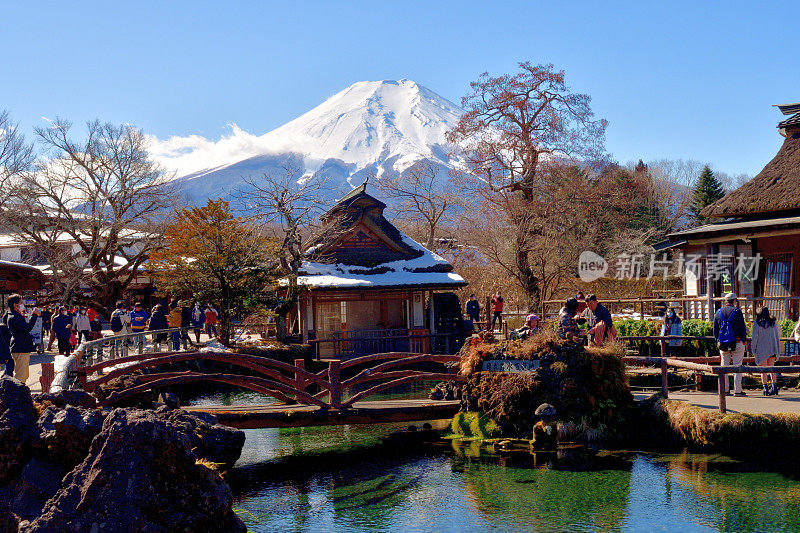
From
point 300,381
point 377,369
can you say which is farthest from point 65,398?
point 377,369

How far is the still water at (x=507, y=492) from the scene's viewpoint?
374 inches

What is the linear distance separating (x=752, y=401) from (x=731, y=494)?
296 cm

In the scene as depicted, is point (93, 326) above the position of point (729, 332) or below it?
above

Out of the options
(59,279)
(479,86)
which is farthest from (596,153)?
(59,279)

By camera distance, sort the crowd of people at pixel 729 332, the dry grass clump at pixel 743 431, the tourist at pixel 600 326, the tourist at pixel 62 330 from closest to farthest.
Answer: the dry grass clump at pixel 743 431, the crowd of people at pixel 729 332, the tourist at pixel 600 326, the tourist at pixel 62 330

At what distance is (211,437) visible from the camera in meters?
11.9

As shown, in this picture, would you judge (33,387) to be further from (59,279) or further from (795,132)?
(795,132)

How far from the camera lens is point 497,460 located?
12.6 meters

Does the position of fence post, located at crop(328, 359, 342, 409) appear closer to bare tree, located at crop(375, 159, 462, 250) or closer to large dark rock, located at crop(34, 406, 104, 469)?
large dark rock, located at crop(34, 406, 104, 469)

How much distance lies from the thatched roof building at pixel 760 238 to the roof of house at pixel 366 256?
9.08 m

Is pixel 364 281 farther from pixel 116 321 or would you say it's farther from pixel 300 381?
pixel 300 381

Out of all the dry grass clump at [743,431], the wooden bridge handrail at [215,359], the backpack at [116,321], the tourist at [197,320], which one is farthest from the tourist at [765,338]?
the backpack at [116,321]

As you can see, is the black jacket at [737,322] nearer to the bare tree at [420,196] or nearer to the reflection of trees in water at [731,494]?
the reflection of trees in water at [731,494]

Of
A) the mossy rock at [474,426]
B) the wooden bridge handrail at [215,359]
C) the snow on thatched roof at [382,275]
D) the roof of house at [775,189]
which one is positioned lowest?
the mossy rock at [474,426]
